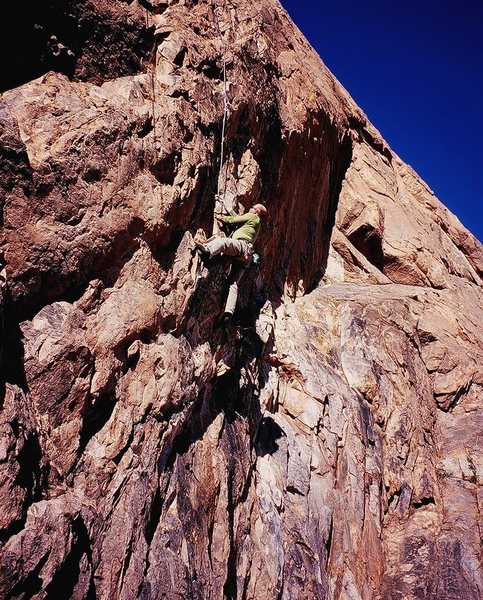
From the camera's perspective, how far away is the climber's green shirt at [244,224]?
34.6ft

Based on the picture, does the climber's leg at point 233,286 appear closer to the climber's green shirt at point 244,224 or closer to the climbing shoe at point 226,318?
the climbing shoe at point 226,318

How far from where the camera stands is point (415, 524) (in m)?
12.7

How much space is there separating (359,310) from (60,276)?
9.90 m

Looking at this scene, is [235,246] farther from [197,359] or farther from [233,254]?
[197,359]

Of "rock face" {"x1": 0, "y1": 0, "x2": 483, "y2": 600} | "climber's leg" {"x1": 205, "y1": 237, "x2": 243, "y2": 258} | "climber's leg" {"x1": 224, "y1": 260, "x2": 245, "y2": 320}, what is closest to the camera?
"rock face" {"x1": 0, "y1": 0, "x2": 483, "y2": 600}

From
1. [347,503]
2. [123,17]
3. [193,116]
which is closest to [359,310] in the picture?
[347,503]

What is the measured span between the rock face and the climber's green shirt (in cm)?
47

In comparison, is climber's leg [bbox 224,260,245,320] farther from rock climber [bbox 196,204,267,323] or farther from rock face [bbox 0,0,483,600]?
rock face [bbox 0,0,483,600]

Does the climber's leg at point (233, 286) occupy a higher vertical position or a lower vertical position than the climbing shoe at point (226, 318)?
higher

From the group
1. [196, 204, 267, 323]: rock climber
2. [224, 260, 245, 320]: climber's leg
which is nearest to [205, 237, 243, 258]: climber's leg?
[196, 204, 267, 323]: rock climber

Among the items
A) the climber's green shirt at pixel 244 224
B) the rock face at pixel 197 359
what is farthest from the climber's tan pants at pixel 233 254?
the rock face at pixel 197 359

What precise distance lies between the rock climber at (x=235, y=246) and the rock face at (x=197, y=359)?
0.24 meters

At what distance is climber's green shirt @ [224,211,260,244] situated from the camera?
10.5 metres

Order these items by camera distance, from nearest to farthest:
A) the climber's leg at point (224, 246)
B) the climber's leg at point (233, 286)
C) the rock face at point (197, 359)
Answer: the rock face at point (197, 359) → the climber's leg at point (224, 246) → the climber's leg at point (233, 286)
